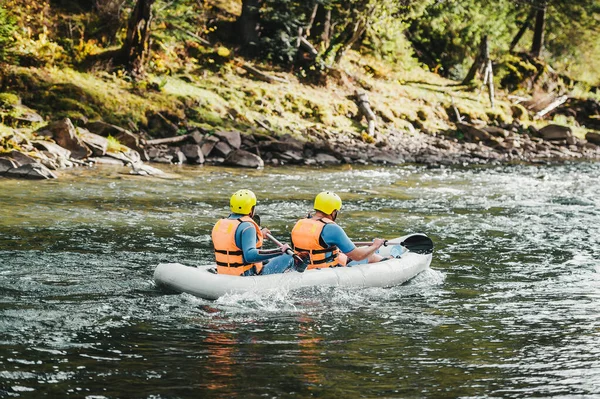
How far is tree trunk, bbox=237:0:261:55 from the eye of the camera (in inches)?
1049

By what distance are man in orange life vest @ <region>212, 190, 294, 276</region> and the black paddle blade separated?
2.04 metres

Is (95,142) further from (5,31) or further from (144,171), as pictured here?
(5,31)

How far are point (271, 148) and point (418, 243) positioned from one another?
12445 millimetres

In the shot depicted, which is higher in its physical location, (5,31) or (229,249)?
(5,31)

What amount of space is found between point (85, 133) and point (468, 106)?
54.6 feet

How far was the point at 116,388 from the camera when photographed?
512 centimetres

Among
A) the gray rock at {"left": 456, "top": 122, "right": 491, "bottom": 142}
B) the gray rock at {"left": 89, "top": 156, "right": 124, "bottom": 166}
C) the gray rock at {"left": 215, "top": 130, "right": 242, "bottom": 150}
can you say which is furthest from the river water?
the gray rock at {"left": 456, "top": 122, "right": 491, "bottom": 142}

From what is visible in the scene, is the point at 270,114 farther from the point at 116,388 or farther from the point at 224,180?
the point at 116,388

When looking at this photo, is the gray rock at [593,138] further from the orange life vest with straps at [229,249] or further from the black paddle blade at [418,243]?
the orange life vest with straps at [229,249]

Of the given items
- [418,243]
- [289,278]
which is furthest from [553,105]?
[289,278]

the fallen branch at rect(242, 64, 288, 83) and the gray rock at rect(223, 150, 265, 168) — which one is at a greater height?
the fallen branch at rect(242, 64, 288, 83)

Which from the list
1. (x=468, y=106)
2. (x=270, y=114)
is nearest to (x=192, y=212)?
(x=270, y=114)

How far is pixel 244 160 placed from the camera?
20234mm

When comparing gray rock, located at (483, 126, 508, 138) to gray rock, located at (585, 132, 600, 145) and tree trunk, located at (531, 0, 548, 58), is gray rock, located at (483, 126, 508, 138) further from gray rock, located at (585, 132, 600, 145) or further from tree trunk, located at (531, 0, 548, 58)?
tree trunk, located at (531, 0, 548, 58)
